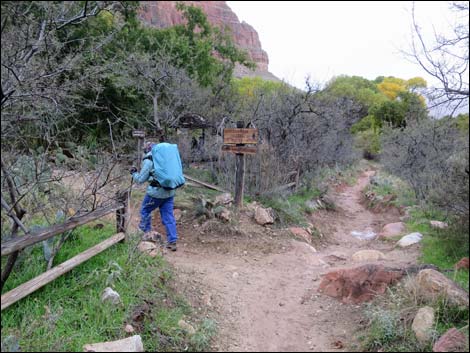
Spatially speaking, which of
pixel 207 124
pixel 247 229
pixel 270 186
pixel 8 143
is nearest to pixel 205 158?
pixel 207 124

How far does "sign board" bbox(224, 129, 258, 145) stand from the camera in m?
7.98

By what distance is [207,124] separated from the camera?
1110cm

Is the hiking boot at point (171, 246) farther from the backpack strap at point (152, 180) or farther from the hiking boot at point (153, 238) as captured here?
the backpack strap at point (152, 180)

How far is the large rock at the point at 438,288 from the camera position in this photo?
3.51 m

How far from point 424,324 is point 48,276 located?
3.40 metres

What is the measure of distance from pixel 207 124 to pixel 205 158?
995 mm

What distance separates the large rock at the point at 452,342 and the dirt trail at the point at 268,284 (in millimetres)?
815

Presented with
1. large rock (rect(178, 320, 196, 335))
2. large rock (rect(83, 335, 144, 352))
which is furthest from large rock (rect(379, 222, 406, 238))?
large rock (rect(83, 335, 144, 352))

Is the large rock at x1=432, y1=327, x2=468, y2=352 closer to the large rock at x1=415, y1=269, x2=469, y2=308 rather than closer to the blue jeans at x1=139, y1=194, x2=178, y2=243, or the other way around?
the large rock at x1=415, y1=269, x2=469, y2=308

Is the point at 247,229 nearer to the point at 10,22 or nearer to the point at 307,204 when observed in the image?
the point at 307,204

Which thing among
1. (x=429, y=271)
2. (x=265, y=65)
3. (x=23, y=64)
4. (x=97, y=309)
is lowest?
(x=97, y=309)

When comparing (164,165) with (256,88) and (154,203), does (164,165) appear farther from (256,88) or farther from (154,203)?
(256,88)

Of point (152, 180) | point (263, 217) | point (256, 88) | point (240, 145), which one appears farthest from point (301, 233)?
point (256, 88)

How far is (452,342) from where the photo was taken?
311 centimetres
